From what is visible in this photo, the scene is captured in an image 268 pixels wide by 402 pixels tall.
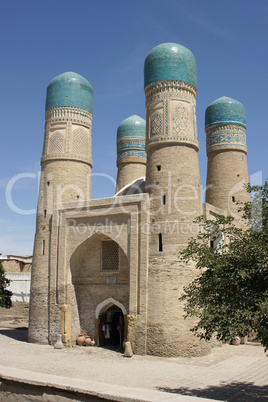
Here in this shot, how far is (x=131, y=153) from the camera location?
76.2 feet

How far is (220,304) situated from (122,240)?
8283mm

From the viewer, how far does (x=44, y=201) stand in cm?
1775

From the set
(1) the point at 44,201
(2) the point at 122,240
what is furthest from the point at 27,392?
(1) the point at 44,201

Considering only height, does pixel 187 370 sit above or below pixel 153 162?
below

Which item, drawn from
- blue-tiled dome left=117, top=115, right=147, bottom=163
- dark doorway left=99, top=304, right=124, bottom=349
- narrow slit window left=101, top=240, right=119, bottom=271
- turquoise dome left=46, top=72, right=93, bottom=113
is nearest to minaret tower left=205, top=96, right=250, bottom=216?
blue-tiled dome left=117, top=115, right=147, bottom=163

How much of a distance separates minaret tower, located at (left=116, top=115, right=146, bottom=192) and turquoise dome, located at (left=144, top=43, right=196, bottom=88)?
6741mm

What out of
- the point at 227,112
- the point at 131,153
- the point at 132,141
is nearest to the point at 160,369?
the point at 227,112

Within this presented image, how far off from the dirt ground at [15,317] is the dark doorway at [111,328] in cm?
794

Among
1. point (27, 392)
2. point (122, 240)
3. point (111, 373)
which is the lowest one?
point (111, 373)

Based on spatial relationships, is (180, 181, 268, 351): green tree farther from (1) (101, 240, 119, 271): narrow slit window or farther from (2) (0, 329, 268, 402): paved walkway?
(1) (101, 240, 119, 271): narrow slit window

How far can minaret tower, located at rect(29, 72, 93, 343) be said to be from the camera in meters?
16.9

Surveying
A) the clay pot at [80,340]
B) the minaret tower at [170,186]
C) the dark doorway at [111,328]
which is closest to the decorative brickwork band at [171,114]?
the minaret tower at [170,186]

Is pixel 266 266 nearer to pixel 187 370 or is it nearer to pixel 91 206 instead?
pixel 187 370

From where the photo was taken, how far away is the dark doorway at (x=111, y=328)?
16.1 m
